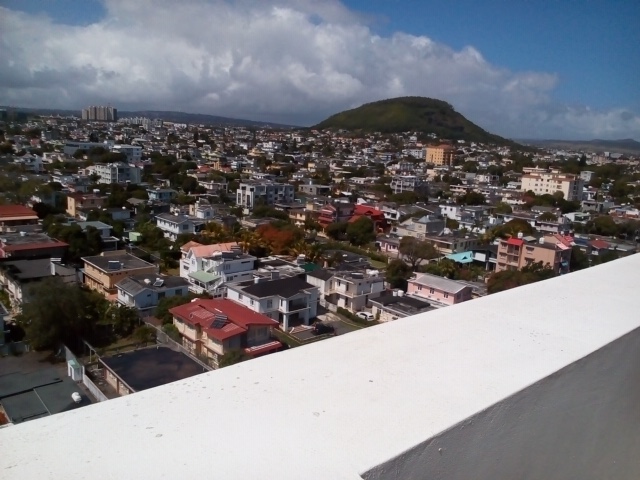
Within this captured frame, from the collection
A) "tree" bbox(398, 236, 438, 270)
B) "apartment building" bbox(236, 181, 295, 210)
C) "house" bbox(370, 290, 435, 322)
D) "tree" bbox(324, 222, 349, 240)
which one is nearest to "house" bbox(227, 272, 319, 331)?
"house" bbox(370, 290, 435, 322)

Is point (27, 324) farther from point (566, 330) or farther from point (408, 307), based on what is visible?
point (566, 330)

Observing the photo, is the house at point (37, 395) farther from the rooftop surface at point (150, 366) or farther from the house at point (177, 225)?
the house at point (177, 225)

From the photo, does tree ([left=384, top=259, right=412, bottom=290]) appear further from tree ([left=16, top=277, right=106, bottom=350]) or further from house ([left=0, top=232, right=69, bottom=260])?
house ([left=0, top=232, right=69, bottom=260])

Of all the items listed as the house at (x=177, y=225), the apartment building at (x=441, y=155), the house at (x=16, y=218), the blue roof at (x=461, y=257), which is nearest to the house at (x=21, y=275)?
the house at (x=16, y=218)

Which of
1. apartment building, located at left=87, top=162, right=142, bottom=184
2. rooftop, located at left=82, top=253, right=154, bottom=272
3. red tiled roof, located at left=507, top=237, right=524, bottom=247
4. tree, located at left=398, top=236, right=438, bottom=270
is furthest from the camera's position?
apartment building, located at left=87, top=162, right=142, bottom=184

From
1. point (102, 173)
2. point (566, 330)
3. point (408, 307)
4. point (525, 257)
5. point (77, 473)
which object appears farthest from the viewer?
point (102, 173)

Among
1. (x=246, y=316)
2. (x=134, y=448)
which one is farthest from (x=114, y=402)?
(x=246, y=316)
